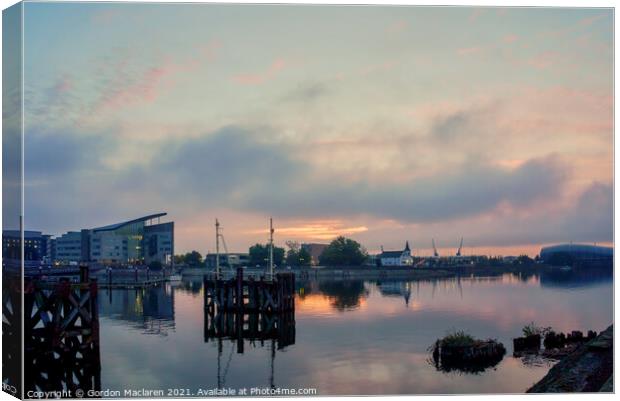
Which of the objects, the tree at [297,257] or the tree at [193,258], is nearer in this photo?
the tree at [297,257]

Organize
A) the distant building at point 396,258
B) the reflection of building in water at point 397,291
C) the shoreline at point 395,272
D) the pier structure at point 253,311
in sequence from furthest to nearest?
the distant building at point 396,258 → the shoreline at point 395,272 → the reflection of building in water at point 397,291 → the pier structure at point 253,311

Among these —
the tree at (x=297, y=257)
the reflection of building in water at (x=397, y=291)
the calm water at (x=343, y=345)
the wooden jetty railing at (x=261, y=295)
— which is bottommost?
the reflection of building in water at (x=397, y=291)

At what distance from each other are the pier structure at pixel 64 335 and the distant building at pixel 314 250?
9853 cm

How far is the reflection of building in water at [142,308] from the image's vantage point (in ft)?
147

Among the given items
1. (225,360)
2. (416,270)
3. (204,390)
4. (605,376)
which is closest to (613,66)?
(605,376)

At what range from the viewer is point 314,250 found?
135 metres

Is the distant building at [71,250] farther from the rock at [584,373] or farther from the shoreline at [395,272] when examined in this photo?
the shoreline at [395,272]

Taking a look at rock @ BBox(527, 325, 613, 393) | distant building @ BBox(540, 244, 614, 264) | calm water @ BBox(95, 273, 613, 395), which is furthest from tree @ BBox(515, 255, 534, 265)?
rock @ BBox(527, 325, 613, 393)

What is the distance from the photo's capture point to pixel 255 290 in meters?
50.1

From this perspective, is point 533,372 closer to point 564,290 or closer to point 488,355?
point 488,355

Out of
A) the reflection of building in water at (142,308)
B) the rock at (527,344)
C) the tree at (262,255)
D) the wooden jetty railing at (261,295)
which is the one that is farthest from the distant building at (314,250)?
the rock at (527,344)

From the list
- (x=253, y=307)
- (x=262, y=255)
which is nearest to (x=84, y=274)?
(x=253, y=307)

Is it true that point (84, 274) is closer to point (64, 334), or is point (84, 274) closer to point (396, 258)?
point (64, 334)

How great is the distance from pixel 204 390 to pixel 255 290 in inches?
1165
